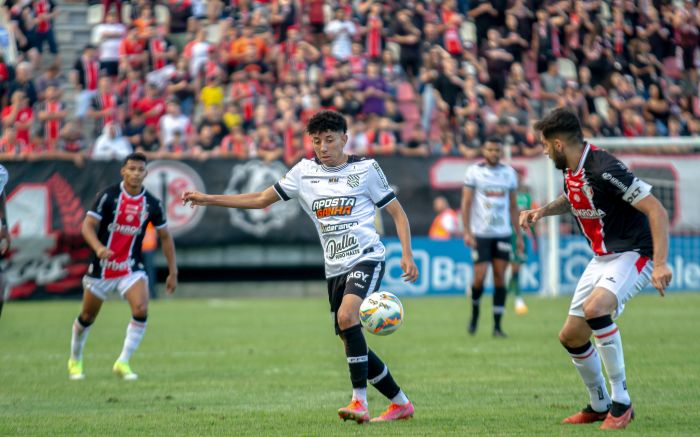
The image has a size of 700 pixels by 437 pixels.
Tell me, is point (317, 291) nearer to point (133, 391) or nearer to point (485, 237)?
point (485, 237)

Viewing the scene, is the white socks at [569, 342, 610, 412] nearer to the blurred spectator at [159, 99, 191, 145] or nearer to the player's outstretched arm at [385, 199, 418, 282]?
the player's outstretched arm at [385, 199, 418, 282]

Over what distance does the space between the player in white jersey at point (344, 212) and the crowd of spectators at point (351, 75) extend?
1462 cm

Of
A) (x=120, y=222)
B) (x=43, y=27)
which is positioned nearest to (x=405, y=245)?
(x=120, y=222)

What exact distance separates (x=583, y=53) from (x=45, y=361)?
18085mm

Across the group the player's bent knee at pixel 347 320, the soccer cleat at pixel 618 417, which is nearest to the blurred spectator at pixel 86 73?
the player's bent knee at pixel 347 320

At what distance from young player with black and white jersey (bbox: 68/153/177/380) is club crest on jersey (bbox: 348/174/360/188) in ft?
12.2

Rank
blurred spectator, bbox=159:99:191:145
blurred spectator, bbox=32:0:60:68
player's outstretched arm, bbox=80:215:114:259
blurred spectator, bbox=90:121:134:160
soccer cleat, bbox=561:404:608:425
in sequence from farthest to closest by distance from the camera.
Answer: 1. blurred spectator, bbox=32:0:60:68
2. blurred spectator, bbox=159:99:191:145
3. blurred spectator, bbox=90:121:134:160
4. player's outstretched arm, bbox=80:215:114:259
5. soccer cleat, bbox=561:404:608:425

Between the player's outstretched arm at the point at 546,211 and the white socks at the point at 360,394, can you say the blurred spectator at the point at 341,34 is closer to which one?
the player's outstretched arm at the point at 546,211

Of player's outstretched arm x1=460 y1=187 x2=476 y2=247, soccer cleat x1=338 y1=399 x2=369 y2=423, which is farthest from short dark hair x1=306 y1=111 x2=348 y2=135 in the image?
player's outstretched arm x1=460 y1=187 x2=476 y2=247

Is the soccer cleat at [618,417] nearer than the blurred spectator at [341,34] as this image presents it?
Yes

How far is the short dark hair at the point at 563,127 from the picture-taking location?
7.89 metres

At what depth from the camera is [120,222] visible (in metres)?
11.9

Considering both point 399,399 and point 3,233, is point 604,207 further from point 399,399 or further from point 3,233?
point 3,233

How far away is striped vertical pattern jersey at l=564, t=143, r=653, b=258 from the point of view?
308 inches
